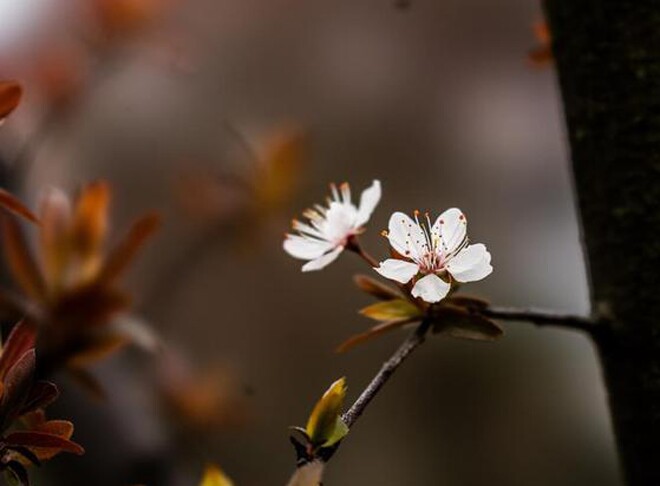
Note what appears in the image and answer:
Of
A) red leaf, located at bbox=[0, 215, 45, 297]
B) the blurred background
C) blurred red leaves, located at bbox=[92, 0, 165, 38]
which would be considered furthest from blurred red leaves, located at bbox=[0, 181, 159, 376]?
the blurred background

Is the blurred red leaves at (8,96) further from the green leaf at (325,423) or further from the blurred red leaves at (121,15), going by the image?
the blurred red leaves at (121,15)

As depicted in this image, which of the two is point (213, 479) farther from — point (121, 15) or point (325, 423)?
point (121, 15)

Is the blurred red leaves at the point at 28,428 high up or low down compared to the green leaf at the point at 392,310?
down

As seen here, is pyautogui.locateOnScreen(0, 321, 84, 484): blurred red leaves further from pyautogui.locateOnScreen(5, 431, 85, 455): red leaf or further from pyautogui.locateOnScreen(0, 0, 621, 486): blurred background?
pyautogui.locateOnScreen(0, 0, 621, 486): blurred background

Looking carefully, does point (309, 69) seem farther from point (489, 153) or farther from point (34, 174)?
point (34, 174)

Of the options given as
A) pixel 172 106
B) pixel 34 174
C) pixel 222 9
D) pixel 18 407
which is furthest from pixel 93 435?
pixel 222 9

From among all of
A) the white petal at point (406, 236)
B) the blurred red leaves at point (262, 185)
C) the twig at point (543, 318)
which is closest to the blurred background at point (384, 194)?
the blurred red leaves at point (262, 185)
